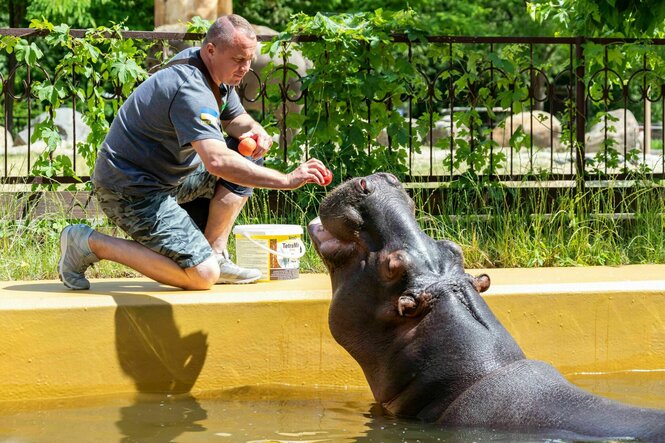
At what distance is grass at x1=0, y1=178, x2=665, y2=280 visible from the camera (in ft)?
21.3

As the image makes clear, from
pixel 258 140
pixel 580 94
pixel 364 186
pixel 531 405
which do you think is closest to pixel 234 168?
pixel 258 140

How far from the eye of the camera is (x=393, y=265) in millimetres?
3545

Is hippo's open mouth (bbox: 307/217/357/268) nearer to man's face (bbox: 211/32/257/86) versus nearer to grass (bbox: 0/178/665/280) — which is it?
man's face (bbox: 211/32/257/86)

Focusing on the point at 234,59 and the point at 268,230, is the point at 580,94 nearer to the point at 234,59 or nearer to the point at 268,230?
the point at 268,230

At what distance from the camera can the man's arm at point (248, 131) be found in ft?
17.2

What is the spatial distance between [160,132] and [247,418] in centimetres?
145

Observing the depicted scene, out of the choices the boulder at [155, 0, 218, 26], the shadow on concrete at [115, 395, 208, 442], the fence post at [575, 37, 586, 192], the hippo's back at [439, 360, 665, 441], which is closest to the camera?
the hippo's back at [439, 360, 665, 441]

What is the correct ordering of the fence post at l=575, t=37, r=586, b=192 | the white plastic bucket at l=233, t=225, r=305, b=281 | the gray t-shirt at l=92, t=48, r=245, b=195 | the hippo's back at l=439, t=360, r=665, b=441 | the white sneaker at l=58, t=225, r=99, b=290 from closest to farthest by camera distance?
the hippo's back at l=439, t=360, r=665, b=441 < the gray t-shirt at l=92, t=48, r=245, b=195 < the white sneaker at l=58, t=225, r=99, b=290 < the white plastic bucket at l=233, t=225, r=305, b=281 < the fence post at l=575, t=37, r=586, b=192

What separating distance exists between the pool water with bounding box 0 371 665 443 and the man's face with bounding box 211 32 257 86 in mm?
Answer: 1463

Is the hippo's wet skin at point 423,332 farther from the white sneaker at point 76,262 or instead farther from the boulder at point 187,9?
the boulder at point 187,9

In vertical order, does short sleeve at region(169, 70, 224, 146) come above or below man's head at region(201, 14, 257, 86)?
below

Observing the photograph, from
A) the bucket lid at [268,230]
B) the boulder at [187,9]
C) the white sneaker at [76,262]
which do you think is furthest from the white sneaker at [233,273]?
the boulder at [187,9]

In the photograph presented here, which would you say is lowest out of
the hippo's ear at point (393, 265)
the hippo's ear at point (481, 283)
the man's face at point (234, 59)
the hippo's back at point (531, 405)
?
the hippo's back at point (531, 405)

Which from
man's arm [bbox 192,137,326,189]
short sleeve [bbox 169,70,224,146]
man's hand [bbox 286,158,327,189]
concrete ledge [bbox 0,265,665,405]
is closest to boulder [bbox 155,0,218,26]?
concrete ledge [bbox 0,265,665,405]
